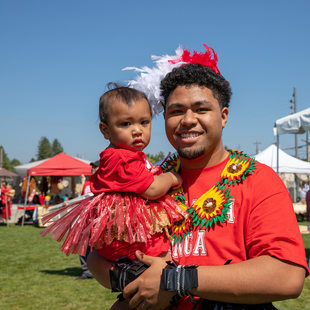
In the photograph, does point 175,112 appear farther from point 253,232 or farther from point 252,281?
point 252,281

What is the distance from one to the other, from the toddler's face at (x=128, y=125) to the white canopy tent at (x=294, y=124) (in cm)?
685

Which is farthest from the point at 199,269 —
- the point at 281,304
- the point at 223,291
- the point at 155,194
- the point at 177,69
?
the point at 281,304

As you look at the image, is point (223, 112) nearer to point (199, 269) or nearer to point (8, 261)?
point (199, 269)

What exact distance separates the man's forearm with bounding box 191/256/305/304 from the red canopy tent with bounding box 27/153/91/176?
15155 millimetres

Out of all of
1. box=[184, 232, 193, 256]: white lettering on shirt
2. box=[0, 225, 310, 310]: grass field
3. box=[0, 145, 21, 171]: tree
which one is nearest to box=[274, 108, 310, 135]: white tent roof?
box=[0, 225, 310, 310]: grass field

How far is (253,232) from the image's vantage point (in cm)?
174

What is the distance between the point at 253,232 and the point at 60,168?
1543 cm

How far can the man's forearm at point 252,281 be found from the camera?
5.15 feet

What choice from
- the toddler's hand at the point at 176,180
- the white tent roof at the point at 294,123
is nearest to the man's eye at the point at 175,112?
the toddler's hand at the point at 176,180

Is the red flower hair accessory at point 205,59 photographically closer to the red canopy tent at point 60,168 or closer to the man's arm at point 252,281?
the man's arm at point 252,281

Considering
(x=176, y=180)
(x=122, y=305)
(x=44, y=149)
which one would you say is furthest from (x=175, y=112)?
(x=44, y=149)

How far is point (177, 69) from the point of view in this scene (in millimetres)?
2242

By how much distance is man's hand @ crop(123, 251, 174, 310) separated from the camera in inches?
67.6

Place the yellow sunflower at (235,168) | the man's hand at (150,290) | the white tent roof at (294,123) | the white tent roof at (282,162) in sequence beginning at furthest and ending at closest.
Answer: the white tent roof at (282,162)
the white tent roof at (294,123)
the yellow sunflower at (235,168)
the man's hand at (150,290)
